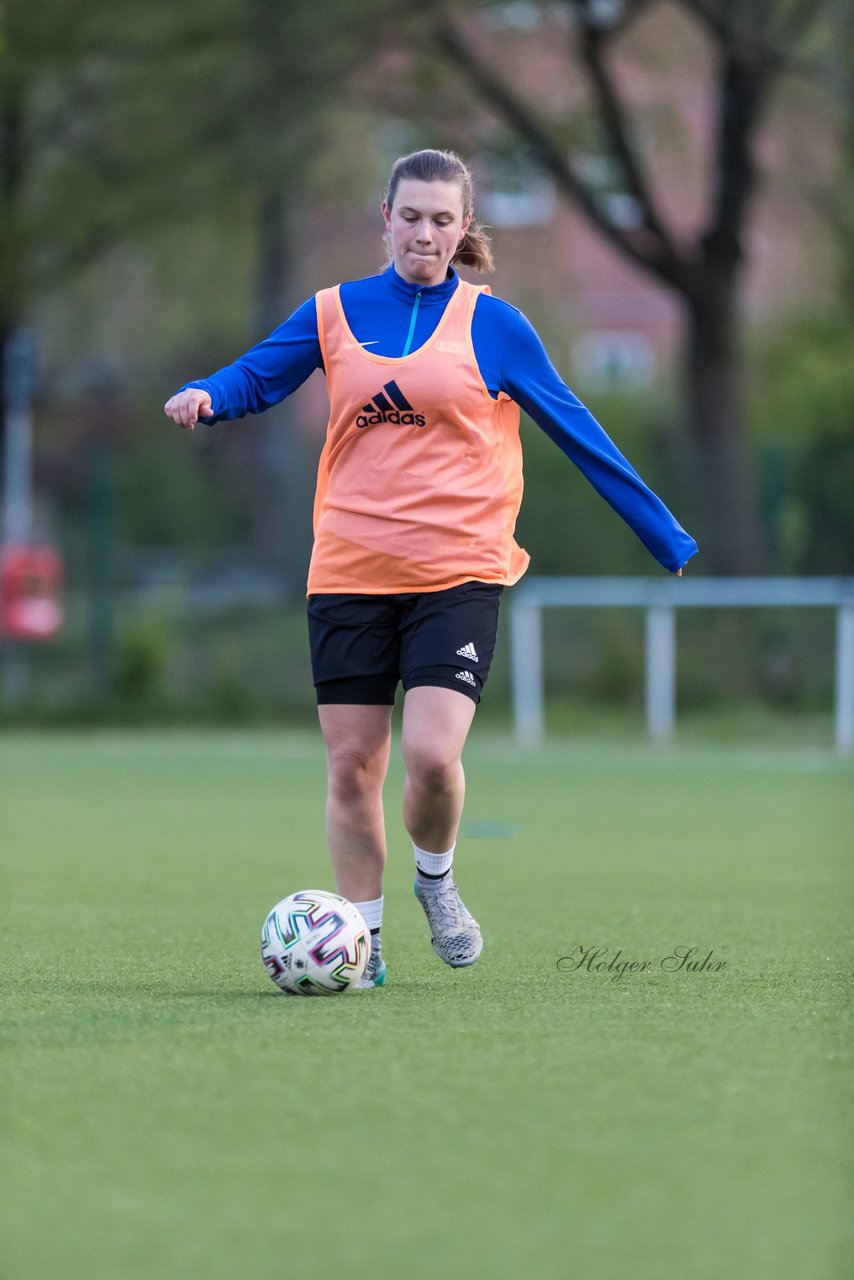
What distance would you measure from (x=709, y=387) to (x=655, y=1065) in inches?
609

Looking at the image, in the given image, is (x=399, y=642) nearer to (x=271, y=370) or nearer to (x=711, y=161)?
(x=271, y=370)

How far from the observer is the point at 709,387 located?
1862 cm

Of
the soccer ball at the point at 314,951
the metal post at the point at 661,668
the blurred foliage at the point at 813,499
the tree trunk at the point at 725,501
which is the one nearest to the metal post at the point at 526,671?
the metal post at the point at 661,668

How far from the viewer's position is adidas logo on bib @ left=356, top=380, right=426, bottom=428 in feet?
15.4

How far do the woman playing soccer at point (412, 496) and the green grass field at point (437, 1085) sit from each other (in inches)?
17.5

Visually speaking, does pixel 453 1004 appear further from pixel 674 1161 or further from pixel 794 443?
pixel 794 443

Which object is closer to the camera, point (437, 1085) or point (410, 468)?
point (437, 1085)

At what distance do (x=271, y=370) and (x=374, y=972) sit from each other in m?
1.45

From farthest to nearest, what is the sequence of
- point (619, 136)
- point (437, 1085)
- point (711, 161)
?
1. point (711, 161)
2. point (619, 136)
3. point (437, 1085)

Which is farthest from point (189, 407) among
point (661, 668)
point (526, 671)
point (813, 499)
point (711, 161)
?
point (711, 161)

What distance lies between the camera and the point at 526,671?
15.5m

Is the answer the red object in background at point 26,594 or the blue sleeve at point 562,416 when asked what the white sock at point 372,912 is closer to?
the blue sleeve at point 562,416

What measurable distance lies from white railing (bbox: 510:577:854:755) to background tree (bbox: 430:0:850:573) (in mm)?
364

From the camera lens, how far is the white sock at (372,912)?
4836mm
